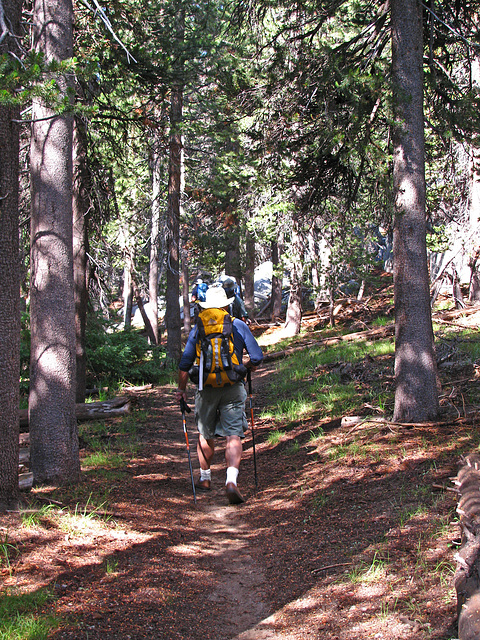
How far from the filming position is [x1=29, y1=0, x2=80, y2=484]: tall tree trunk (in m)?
6.01

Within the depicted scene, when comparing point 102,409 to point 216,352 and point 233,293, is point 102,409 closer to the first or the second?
point 233,293

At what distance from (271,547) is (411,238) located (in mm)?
4220

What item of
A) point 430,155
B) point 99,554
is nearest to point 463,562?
point 99,554

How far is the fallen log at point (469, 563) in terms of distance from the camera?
261 centimetres

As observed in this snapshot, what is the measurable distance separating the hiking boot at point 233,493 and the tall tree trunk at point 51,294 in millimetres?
1690

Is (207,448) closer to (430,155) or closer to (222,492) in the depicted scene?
(222,492)

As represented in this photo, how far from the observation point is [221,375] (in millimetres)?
6211

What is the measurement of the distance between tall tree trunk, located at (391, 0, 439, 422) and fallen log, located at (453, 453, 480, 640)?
116 inches

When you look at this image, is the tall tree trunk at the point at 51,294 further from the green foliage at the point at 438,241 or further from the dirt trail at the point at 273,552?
the green foliage at the point at 438,241

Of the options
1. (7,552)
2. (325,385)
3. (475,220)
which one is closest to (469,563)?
(7,552)

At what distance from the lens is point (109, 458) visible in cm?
750

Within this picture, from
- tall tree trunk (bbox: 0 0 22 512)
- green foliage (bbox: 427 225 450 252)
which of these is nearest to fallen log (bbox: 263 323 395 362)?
green foliage (bbox: 427 225 450 252)

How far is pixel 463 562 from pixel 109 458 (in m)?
5.43

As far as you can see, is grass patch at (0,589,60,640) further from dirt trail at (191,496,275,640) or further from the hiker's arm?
the hiker's arm
